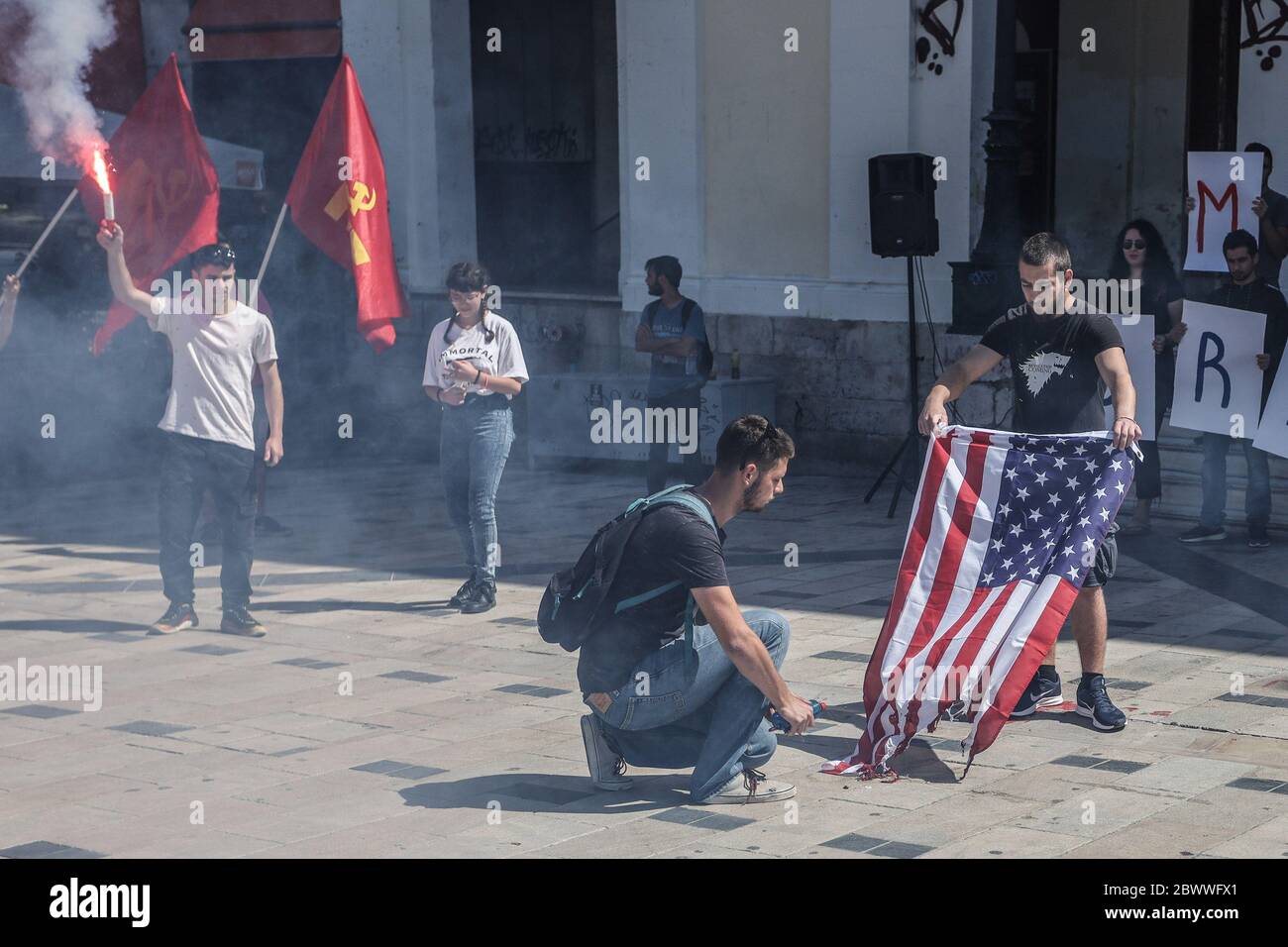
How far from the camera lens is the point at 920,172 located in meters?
12.9

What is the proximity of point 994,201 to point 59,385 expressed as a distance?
7.81m

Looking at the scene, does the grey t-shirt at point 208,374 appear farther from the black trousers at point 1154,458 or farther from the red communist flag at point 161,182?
the black trousers at point 1154,458

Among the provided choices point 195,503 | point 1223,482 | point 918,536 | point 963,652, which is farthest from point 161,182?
point 1223,482

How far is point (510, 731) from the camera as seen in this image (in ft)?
23.0

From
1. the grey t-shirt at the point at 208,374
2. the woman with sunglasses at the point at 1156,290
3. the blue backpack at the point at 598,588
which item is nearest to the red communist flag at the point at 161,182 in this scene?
the grey t-shirt at the point at 208,374

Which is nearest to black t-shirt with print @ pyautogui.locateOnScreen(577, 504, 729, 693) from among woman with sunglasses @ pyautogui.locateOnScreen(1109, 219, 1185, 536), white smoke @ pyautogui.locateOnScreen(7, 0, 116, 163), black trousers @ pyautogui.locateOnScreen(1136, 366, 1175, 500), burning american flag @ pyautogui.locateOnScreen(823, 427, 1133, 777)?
burning american flag @ pyautogui.locateOnScreen(823, 427, 1133, 777)

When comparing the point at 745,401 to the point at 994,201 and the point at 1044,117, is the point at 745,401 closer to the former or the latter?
the point at 994,201

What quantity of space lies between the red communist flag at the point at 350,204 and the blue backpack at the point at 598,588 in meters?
5.52

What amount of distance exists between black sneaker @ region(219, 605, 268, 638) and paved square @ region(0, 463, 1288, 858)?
0.12 metres

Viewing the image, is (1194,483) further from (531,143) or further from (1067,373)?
(531,143)

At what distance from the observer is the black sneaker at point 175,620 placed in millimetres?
9055

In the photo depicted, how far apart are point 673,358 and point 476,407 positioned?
2.58 meters

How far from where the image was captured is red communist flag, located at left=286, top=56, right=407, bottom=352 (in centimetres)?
1102

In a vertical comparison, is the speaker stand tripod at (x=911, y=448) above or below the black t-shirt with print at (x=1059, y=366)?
below
